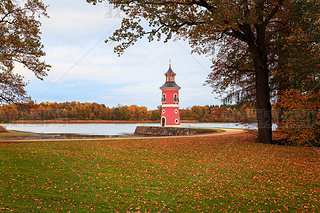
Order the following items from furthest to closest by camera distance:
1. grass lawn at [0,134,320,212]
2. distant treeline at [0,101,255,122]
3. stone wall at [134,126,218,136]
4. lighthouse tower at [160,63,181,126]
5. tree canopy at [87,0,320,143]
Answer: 1. distant treeline at [0,101,255,122]
2. lighthouse tower at [160,63,181,126]
3. stone wall at [134,126,218,136]
4. tree canopy at [87,0,320,143]
5. grass lawn at [0,134,320,212]

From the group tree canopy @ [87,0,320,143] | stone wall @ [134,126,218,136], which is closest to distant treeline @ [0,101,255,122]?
stone wall @ [134,126,218,136]

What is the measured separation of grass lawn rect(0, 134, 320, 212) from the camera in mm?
7008

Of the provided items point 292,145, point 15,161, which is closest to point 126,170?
point 15,161

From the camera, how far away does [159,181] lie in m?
9.14

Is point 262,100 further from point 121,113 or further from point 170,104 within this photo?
point 121,113

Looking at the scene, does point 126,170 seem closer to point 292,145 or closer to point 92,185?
point 92,185

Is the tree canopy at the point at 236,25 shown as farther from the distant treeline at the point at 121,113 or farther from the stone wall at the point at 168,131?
the distant treeline at the point at 121,113

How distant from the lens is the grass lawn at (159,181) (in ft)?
23.0

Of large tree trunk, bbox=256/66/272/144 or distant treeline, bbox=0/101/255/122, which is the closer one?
large tree trunk, bbox=256/66/272/144

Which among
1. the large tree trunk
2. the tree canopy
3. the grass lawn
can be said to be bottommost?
the grass lawn

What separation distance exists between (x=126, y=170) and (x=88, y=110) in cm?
8673

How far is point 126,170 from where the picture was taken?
34.8 ft

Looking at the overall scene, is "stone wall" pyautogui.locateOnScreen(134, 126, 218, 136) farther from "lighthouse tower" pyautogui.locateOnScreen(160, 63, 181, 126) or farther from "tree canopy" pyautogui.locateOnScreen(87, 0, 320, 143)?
"tree canopy" pyautogui.locateOnScreen(87, 0, 320, 143)

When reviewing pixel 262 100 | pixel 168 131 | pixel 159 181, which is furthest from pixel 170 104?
pixel 159 181
